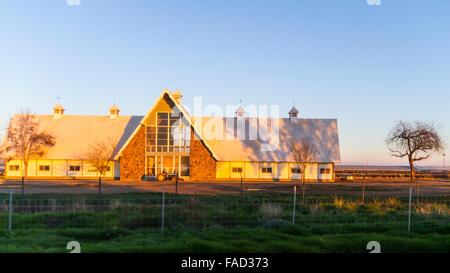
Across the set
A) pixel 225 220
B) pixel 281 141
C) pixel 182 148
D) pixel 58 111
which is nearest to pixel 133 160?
pixel 182 148

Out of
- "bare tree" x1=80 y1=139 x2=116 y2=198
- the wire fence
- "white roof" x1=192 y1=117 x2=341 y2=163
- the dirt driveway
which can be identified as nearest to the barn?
"white roof" x1=192 y1=117 x2=341 y2=163

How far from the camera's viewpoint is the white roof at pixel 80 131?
37.4 meters

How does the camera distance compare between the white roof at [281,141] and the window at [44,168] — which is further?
the white roof at [281,141]

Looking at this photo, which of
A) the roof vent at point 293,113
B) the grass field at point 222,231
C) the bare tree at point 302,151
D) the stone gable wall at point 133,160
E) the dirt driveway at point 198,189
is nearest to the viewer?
the grass field at point 222,231

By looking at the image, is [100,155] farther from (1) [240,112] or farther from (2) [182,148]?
(1) [240,112]

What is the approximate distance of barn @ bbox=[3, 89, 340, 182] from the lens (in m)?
35.8

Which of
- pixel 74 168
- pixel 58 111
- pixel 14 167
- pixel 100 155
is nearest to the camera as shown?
pixel 100 155

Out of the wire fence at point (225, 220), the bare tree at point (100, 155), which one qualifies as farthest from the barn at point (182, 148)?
the wire fence at point (225, 220)

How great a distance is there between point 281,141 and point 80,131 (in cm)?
2298

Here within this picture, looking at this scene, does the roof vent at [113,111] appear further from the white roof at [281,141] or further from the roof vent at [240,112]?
the roof vent at [240,112]

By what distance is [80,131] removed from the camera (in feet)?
131

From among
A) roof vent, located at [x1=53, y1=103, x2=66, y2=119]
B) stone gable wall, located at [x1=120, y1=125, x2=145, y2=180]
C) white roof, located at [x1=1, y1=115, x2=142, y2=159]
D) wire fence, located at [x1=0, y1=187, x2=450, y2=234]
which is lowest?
wire fence, located at [x1=0, y1=187, x2=450, y2=234]

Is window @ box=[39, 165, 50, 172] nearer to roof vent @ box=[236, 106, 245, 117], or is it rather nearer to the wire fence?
roof vent @ box=[236, 106, 245, 117]
